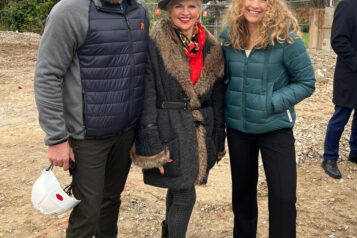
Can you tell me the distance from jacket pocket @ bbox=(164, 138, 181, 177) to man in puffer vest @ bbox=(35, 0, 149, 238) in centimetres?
28

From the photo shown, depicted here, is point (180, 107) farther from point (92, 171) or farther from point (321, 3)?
point (321, 3)

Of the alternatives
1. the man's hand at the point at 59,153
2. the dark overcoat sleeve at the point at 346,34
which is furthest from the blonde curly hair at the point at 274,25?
the dark overcoat sleeve at the point at 346,34

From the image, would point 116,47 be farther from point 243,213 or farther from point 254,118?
point 243,213

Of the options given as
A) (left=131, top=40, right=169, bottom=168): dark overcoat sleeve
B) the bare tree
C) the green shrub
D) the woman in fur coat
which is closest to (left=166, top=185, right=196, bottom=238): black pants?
the woman in fur coat

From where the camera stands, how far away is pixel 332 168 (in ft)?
14.8

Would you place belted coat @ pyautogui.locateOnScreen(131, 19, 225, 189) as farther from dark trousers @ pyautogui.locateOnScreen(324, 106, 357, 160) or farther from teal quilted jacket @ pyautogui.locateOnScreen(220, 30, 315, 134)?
dark trousers @ pyautogui.locateOnScreen(324, 106, 357, 160)

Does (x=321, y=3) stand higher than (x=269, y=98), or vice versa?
(x=269, y=98)

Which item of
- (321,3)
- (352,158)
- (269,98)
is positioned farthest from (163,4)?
(321,3)

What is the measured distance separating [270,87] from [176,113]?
63 cm

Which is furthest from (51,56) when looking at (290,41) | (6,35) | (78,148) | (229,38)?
(6,35)

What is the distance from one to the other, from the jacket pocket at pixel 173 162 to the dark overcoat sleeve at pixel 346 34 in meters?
2.54

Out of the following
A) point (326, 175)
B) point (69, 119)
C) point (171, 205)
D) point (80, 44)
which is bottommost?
point (326, 175)

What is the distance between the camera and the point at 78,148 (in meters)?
2.34

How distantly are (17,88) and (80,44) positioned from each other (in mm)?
7397
